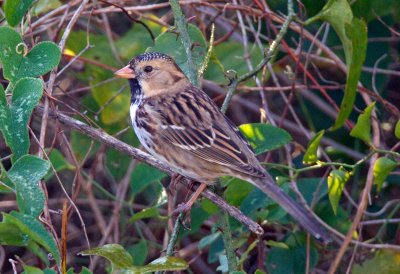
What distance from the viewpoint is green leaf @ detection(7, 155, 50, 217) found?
6.03ft

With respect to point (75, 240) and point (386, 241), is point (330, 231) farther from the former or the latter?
point (75, 240)

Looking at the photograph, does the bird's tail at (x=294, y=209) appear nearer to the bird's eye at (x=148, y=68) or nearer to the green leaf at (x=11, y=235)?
the bird's eye at (x=148, y=68)

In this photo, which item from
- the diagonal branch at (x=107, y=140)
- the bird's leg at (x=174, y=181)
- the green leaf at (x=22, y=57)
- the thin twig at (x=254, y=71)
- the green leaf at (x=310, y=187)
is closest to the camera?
the green leaf at (x=22, y=57)

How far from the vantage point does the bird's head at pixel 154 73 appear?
294cm

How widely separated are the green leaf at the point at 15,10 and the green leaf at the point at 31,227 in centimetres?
72

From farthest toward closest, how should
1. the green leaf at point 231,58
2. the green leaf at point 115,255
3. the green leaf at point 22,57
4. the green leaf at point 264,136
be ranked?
1. the green leaf at point 231,58
2. the green leaf at point 264,136
3. the green leaf at point 22,57
4. the green leaf at point 115,255

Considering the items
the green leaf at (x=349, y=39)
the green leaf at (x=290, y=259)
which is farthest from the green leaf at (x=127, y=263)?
the green leaf at (x=290, y=259)

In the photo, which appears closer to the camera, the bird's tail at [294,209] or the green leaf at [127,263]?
the green leaf at [127,263]

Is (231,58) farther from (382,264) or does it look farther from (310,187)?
(382,264)

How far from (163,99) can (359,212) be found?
2.79ft

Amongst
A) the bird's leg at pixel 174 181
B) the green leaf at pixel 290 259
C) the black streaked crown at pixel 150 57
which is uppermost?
the black streaked crown at pixel 150 57

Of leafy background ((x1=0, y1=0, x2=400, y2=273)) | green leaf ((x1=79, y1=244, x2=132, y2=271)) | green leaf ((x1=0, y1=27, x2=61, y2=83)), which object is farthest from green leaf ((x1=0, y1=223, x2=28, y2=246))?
green leaf ((x1=0, y1=27, x2=61, y2=83))

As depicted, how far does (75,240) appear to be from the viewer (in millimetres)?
4316

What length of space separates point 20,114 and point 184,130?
36.6 inches
